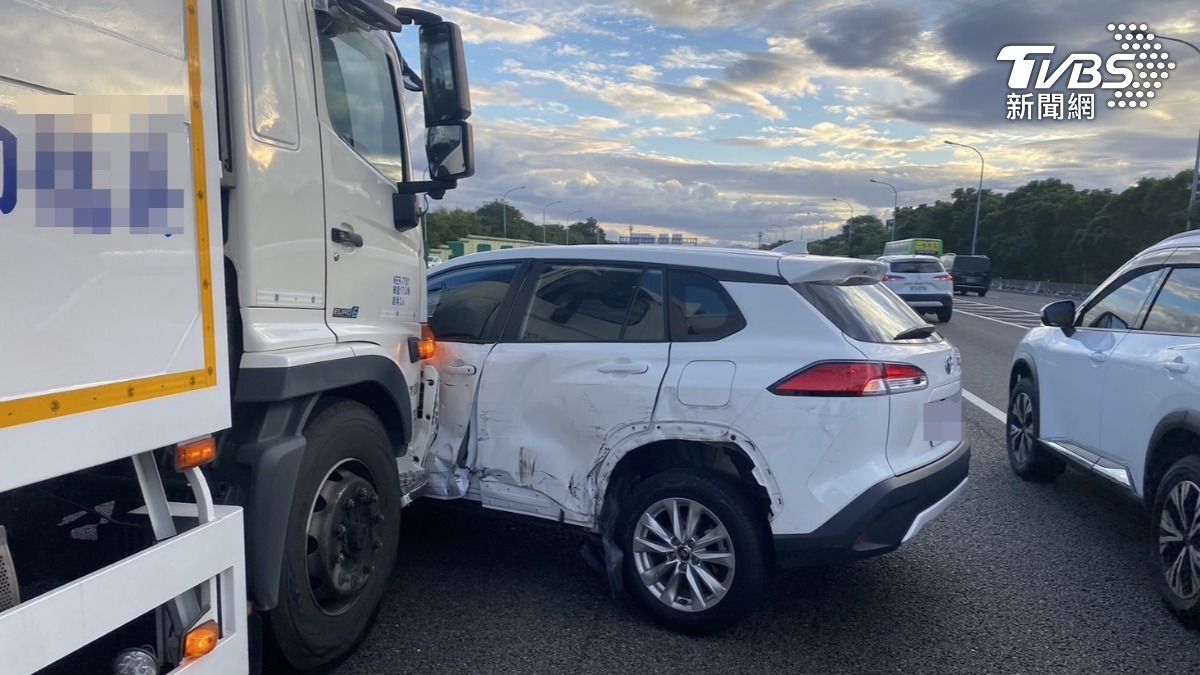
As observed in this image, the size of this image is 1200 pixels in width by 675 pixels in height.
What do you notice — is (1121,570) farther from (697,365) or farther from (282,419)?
(282,419)

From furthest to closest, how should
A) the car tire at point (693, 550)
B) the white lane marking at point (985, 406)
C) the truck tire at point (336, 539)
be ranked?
the white lane marking at point (985, 406), the car tire at point (693, 550), the truck tire at point (336, 539)

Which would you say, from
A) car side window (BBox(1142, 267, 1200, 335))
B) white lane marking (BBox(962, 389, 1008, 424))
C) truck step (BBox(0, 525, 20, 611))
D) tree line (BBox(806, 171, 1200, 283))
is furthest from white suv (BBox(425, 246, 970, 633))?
tree line (BBox(806, 171, 1200, 283))

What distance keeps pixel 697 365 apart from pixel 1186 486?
2.44 metres

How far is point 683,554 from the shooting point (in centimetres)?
373

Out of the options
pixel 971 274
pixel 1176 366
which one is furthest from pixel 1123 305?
pixel 971 274

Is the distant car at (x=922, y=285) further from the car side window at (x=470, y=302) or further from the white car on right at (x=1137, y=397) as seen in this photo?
the car side window at (x=470, y=302)

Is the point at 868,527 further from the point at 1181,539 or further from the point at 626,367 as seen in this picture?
the point at 1181,539

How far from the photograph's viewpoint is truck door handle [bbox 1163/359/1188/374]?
409 centimetres

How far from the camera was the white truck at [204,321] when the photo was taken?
1.92 meters

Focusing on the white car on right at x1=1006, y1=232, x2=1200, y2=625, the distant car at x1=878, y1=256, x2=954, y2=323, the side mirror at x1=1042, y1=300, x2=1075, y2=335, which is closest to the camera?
the white car on right at x1=1006, y1=232, x2=1200, y2=625

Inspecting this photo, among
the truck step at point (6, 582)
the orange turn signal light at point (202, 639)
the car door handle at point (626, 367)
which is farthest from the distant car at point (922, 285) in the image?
the truck step at point (6, 582)

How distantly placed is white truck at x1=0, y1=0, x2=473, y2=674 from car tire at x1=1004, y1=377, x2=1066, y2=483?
4697mm

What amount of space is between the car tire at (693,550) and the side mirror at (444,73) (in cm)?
191

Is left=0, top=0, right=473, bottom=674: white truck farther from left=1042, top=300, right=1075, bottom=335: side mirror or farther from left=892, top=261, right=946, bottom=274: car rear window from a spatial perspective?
left=892, top=261, right=946, bottom=274: car rear window
